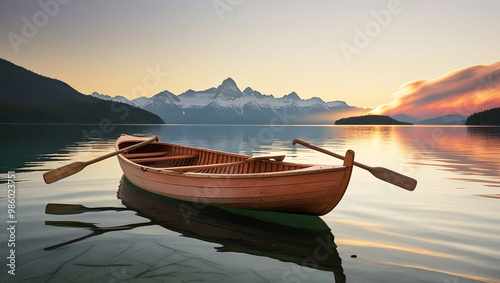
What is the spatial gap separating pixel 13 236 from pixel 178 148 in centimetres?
857

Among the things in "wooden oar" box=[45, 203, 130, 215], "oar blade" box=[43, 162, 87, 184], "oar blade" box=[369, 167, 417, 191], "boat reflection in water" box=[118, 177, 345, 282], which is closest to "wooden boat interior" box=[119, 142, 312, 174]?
"boat reflection in water" box=[118, 177, 345, 282]

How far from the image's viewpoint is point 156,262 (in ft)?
19.8

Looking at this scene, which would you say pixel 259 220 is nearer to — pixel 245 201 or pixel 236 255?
pixel 245 201

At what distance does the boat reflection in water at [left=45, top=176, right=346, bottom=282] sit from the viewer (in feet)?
20.4

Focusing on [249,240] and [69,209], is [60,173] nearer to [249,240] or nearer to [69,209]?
[69,209]

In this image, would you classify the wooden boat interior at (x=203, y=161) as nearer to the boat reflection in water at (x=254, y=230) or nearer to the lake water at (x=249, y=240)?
the boat reflection in water at (x=254, y=230)

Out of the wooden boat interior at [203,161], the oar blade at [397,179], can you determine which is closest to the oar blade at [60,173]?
the wooden boat interior at [203,161]

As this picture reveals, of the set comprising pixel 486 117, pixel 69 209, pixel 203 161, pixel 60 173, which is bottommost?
pixel 69 209

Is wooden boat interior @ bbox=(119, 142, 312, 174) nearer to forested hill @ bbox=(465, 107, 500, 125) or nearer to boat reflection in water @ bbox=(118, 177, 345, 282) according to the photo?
boat reflection in water @ bbox=(118, 177, 345, 282)

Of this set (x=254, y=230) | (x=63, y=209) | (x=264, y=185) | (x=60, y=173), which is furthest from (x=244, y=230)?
(x=60, y=173)

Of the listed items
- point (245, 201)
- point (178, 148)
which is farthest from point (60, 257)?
point (178, 148)

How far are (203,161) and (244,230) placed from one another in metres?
6.21

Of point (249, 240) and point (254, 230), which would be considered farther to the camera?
point (254, 230)

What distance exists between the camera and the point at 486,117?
165m
